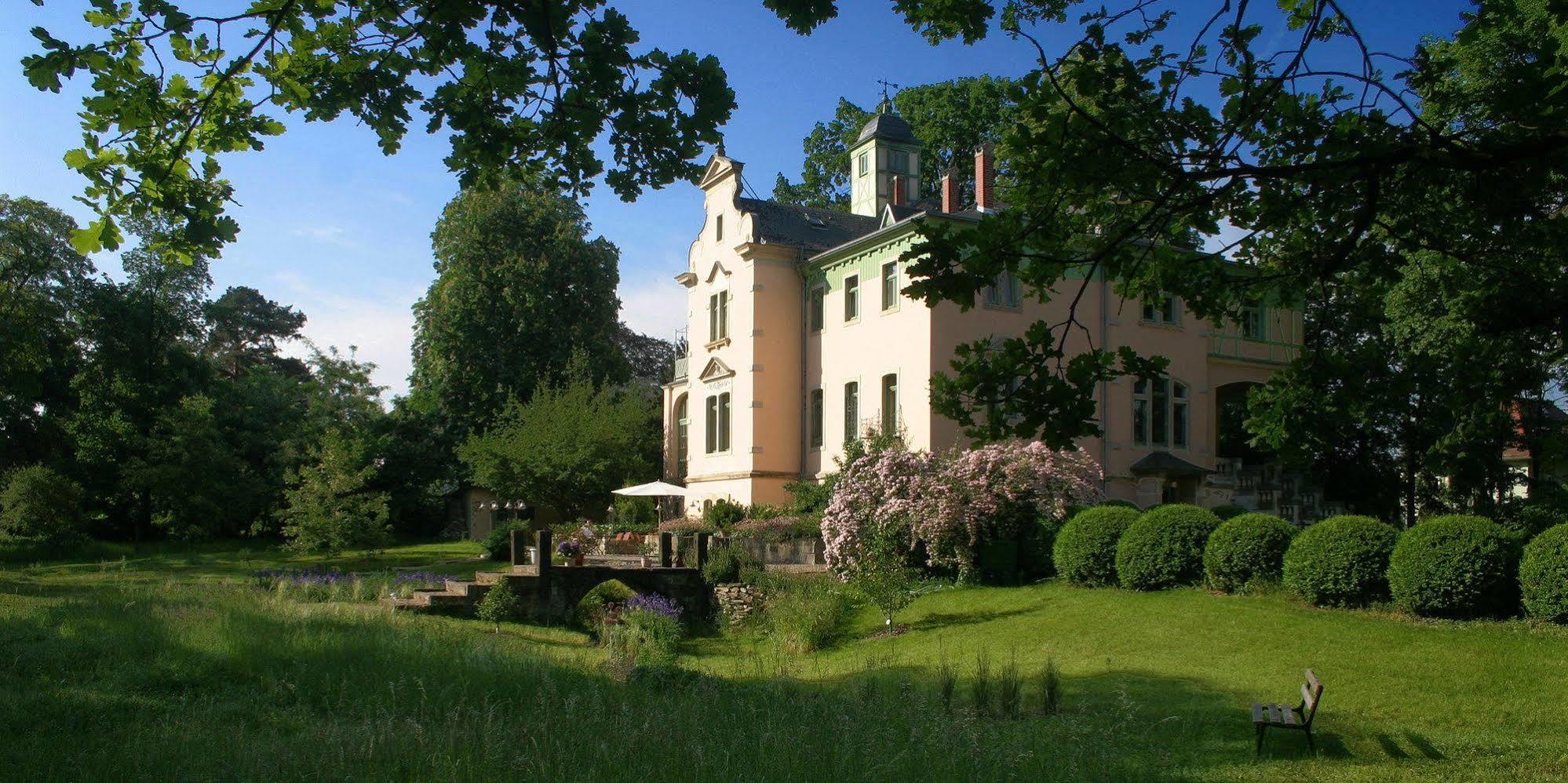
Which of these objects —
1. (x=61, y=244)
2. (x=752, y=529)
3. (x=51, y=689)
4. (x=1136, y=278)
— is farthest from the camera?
(x=61, y=244)

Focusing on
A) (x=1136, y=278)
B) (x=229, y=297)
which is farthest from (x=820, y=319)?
(x=229, y=297)

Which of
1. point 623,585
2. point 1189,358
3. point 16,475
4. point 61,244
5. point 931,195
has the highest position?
point 931,195

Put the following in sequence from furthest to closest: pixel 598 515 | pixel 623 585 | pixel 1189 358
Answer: pixel 598 515, pixel 1189 358, pixel 623 585

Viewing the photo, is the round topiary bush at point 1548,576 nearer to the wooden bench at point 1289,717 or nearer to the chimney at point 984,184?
the wooden bench at point 1289,717

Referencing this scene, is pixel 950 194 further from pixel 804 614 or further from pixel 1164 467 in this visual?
pixel 804 614

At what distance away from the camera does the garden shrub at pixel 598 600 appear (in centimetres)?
2183

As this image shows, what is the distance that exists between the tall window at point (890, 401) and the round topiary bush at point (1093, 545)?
898cm

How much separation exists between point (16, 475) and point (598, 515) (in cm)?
1686

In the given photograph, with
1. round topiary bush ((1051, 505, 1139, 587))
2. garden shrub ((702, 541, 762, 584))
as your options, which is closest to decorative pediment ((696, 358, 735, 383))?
garden shrub ((702, 541, 762, 584))

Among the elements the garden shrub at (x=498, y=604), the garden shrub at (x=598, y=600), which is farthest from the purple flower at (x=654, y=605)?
the garden shrub at (x=498, y=604)

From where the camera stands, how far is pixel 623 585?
2270 centimetres

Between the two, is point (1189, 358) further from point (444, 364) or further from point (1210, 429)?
point (444, 364)

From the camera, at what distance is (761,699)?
952 cm

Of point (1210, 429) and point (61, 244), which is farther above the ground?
point (61, 244)
